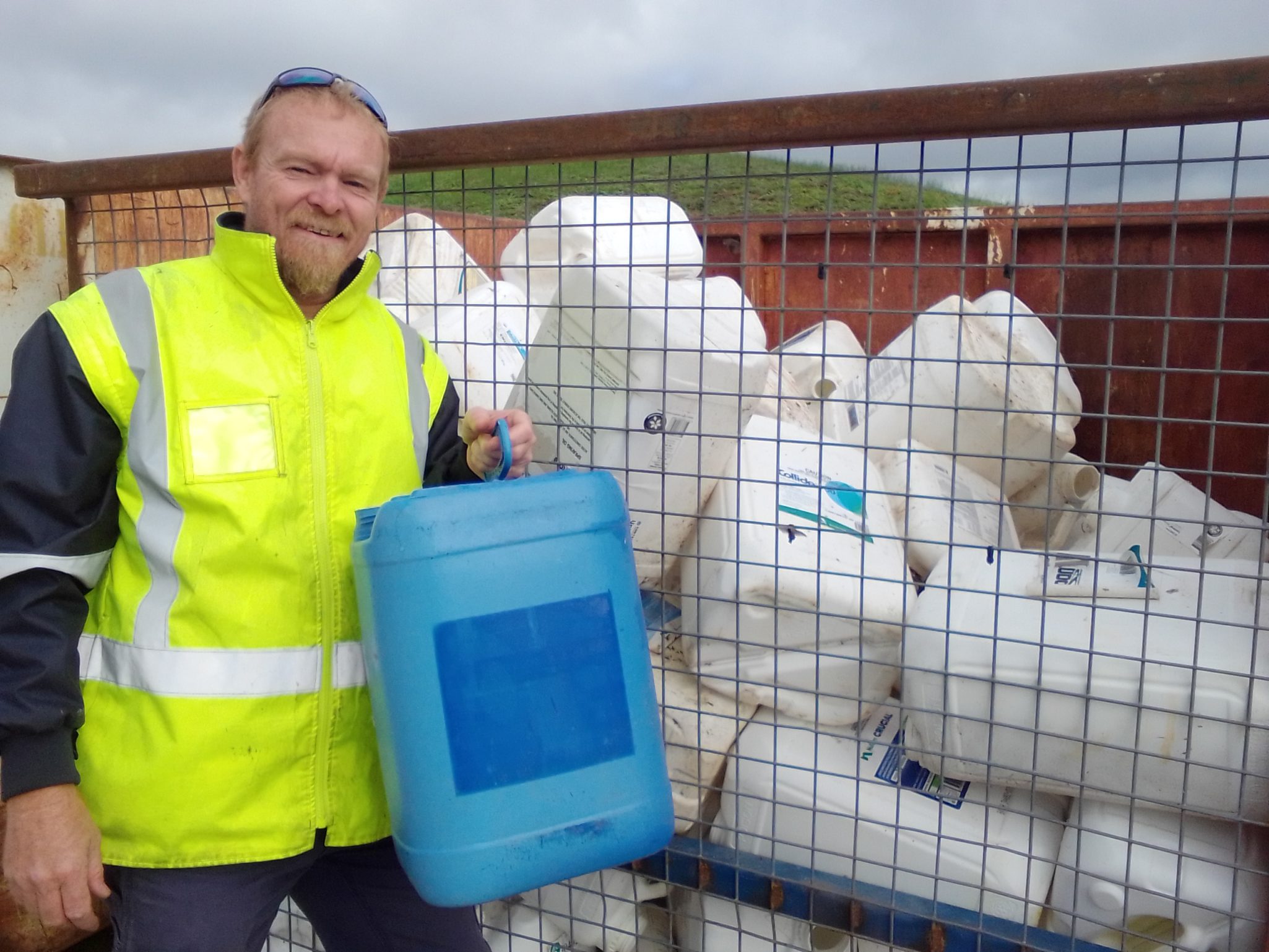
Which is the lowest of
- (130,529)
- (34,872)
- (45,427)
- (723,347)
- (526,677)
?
(34,872)

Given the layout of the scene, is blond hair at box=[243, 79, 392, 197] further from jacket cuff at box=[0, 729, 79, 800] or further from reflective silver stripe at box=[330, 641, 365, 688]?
jacket cuff at box=[0, 729, 79, 800]

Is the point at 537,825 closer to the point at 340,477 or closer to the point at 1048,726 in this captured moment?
the point at 340,477

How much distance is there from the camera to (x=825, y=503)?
5.87 ft

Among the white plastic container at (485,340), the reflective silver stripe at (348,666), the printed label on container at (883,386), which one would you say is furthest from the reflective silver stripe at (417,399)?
the printed label on container at (883,386)

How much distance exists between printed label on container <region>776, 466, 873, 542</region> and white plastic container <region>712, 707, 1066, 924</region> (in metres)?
0.36

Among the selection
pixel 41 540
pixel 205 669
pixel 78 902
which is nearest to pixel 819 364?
pixel 205 669

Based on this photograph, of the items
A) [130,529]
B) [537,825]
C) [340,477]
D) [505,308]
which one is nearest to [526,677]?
[537,825]

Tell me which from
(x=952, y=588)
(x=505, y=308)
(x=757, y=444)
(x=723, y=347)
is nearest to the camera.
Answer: (x=952, y=588)

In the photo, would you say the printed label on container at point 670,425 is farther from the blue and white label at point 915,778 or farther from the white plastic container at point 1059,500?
the white plastic container at point 1059,500

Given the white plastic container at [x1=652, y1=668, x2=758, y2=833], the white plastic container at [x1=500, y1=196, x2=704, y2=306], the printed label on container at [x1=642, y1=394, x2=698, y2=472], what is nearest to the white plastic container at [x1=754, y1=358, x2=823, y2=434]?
the printed label on container at [x1=642, y1=394, x2=698, y2=472]

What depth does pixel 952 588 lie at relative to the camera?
4.78 ft

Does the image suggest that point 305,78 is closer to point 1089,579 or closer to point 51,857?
point 51,857

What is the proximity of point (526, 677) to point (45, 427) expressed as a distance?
652 mm

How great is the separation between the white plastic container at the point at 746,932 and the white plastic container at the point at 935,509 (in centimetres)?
75
